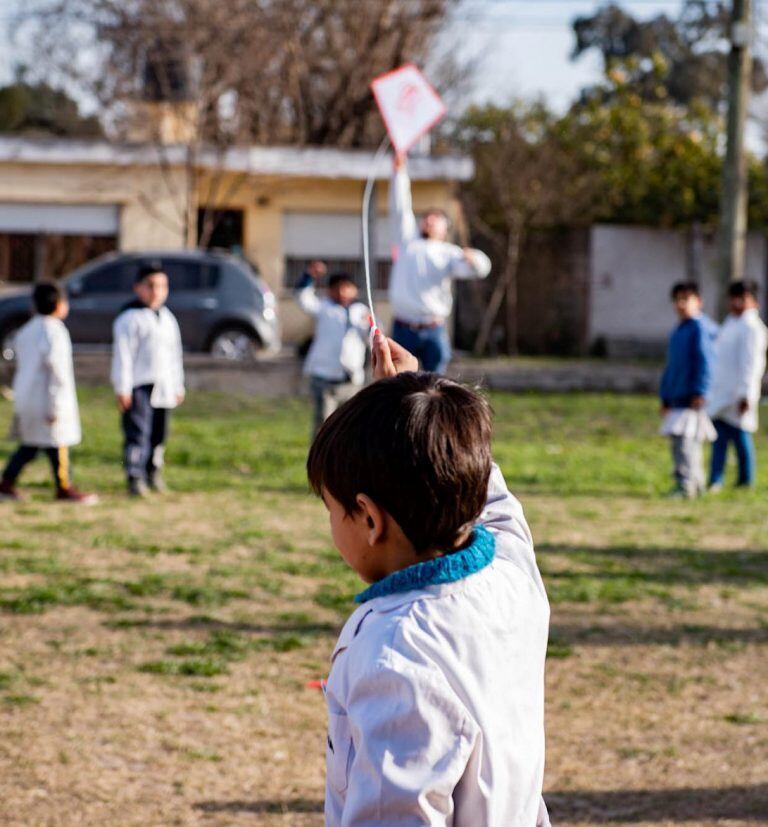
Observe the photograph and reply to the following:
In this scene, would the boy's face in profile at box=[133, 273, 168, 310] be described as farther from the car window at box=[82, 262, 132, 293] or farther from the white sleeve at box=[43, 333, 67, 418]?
the car window at box=[82, 262, 132, 293]

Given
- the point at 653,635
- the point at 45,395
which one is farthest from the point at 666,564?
the point at 45,395

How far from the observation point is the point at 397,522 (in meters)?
1.85

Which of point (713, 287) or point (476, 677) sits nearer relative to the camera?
point (476, 677)

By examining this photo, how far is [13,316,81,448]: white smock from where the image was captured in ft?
30.0

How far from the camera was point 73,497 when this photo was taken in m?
9.22

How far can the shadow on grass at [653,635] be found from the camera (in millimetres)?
5750

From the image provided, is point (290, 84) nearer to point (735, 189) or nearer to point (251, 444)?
point (735, 189)

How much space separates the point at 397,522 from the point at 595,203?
27882 mm

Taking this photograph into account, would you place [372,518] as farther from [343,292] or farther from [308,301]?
[308,301]

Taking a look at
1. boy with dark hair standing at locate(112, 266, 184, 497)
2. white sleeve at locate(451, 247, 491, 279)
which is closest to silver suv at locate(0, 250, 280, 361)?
white sleeve at locate(451, 247, 491, 279)

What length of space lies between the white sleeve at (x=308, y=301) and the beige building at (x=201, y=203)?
12039 mm

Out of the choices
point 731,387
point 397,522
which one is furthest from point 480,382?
point 731,387

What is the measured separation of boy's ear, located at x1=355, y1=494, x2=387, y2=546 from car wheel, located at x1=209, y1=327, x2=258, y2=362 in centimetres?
1739

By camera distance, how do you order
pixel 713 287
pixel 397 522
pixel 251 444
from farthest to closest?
pixel 713 287, pixel 251 444, pixel 397 522
